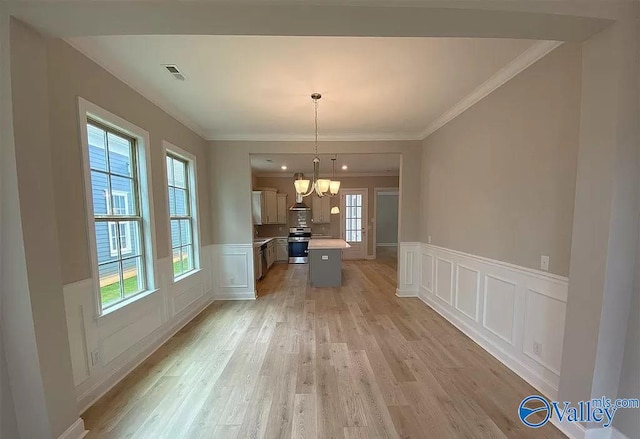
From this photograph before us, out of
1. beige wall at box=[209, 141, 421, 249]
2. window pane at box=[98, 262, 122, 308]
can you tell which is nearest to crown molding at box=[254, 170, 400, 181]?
beige wall at box=[209, 141, 421, 249]

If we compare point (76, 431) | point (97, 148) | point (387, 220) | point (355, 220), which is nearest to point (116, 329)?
point (76, 431)

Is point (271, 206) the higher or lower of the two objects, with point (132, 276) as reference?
higher

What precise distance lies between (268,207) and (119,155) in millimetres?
5326

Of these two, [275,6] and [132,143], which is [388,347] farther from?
[132,143]

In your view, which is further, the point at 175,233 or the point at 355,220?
the point at 355,220

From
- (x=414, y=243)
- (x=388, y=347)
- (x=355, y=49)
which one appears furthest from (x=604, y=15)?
(x=414, y=243)

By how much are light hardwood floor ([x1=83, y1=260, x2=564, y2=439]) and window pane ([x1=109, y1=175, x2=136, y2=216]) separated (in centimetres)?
151

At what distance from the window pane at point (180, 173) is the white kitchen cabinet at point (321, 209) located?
4636 millimetres

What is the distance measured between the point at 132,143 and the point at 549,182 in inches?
149

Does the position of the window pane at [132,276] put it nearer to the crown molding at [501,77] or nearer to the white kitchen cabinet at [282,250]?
the crown molding at [501,77]

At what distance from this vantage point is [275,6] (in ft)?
4.14

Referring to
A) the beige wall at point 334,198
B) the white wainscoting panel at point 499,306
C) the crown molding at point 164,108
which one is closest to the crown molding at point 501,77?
the white wainscoting panel at point 499,306

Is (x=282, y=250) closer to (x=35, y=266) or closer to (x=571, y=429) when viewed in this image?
(x=35, y=266)

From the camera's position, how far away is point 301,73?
2361mm
